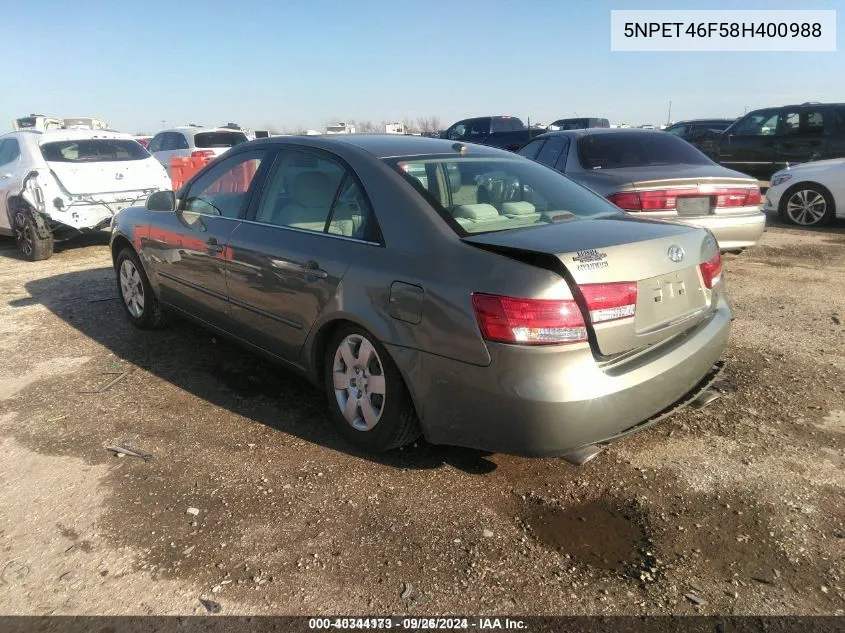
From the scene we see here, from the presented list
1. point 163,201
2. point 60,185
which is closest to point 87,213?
point 60,185

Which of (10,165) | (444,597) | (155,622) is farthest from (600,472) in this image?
(10,165)

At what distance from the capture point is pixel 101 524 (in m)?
2.76

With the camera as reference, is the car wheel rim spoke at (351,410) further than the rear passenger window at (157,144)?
No

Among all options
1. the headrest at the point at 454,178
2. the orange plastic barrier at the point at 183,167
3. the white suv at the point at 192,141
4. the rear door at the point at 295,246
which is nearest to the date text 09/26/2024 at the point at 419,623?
the rear door at the point at 295,246

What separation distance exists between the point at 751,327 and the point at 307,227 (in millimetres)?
3570

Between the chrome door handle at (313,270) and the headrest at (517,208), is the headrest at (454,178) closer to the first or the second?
the headrest at (517,208)

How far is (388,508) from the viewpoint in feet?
9.25

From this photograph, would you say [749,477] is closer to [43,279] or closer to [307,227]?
[307,227]

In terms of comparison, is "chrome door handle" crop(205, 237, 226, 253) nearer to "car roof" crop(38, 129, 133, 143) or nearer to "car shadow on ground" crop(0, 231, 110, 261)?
"car roof" crop(38, 129, 133, 143)

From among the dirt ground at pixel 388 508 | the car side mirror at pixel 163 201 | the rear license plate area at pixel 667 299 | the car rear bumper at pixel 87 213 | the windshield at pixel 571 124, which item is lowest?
the dirt ground at pixel 388 508

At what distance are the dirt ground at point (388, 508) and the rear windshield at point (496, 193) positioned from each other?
1185mm

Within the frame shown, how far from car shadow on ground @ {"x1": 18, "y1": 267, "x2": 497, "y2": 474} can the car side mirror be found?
1.00 m

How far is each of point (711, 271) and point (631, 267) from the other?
761mm

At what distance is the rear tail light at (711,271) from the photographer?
3.06m
